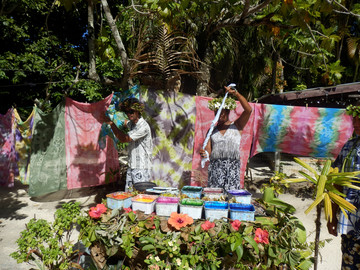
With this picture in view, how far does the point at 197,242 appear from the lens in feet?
5.88

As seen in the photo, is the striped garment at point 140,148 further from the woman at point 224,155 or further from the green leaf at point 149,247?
the green leaf at point 149,247

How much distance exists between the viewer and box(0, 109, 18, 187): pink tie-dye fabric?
603cm

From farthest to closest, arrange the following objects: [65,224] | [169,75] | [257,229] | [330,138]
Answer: [330,138]
[169,75]
[65,224]
[257,229]

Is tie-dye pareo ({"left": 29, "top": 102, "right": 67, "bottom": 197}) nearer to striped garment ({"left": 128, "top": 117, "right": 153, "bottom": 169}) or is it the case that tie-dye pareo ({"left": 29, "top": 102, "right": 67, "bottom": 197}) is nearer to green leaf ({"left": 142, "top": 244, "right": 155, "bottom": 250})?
striped garment ({"left": 128, "top": 117, "right": 153, "bottom": 169})

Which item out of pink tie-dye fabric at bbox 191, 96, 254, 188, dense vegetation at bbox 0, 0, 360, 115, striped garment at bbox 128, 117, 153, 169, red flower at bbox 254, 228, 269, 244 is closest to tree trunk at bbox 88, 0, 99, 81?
dense vegetation at bbox 0, 0, 360, 115

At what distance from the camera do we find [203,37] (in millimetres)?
4781

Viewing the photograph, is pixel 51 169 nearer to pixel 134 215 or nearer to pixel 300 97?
pixel 134 215

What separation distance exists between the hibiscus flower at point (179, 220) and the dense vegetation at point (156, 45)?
245 cm

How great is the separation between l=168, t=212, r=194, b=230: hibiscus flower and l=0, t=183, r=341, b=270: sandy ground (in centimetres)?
193

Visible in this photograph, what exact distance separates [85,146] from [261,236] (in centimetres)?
407

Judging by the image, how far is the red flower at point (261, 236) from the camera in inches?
69.5

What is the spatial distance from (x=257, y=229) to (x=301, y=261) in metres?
0.48

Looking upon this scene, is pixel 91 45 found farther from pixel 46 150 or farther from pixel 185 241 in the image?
pixel 185 241

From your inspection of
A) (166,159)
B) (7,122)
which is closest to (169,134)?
(166,159)
